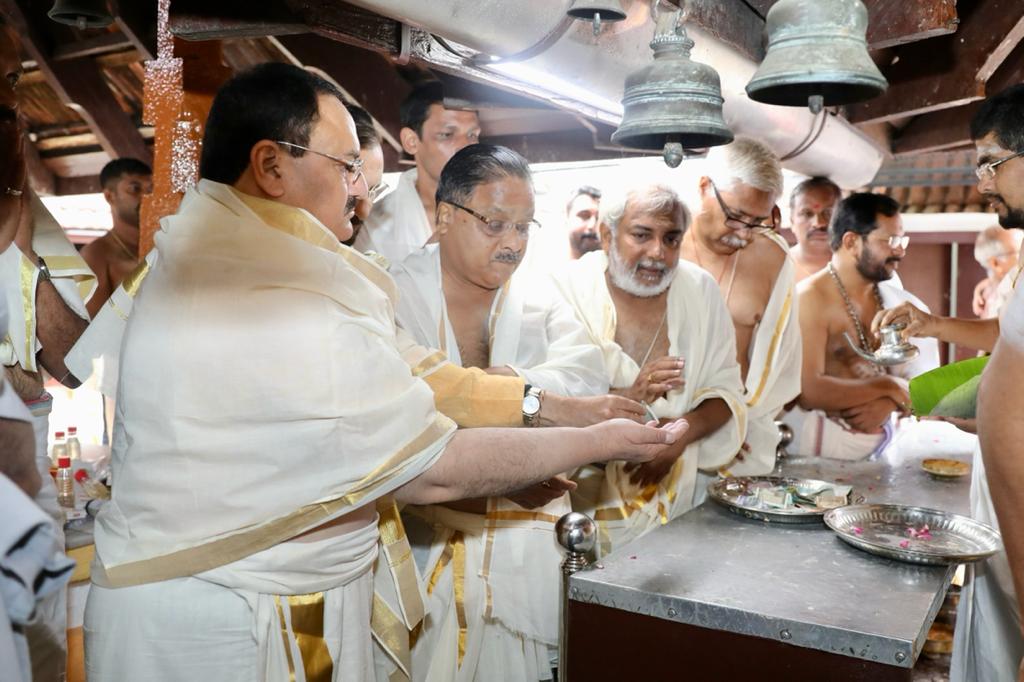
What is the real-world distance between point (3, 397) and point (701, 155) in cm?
468

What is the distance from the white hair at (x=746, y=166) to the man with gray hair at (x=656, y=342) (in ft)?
1.96

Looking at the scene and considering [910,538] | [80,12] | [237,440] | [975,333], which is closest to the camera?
[237,440]

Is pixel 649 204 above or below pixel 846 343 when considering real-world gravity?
above

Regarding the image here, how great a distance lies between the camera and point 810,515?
9.81ft

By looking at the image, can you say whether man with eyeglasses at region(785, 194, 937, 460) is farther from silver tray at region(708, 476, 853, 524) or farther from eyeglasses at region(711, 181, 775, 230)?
silver tray at region(708, 476, 853, 524)

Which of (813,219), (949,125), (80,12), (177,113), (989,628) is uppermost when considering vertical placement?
(949,125)

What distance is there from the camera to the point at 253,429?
1.83 meters

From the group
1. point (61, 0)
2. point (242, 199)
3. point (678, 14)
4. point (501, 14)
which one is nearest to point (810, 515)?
point (678, 14)

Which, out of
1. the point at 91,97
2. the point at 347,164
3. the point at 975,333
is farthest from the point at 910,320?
the point at 91,97

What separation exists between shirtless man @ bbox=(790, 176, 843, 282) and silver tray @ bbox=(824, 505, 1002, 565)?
128 inches

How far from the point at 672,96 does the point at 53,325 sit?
2.10 meters

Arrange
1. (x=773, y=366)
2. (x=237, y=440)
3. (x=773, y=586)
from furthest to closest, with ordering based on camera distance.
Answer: (x=773, y=366)
(x=773, y=586)
(x=237, y=440)

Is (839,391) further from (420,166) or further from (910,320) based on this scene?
(420,166)

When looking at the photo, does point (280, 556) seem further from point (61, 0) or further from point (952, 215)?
point (952, 215)
